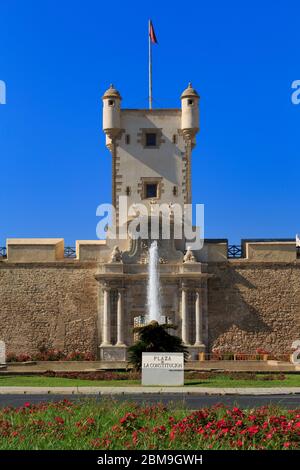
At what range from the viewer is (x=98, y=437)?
14461 mm

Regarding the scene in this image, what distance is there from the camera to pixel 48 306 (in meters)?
47.4

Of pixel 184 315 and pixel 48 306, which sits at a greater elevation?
pixel 48 306

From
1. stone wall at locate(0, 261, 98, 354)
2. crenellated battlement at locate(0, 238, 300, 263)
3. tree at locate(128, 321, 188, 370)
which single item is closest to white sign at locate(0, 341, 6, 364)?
stone wall at locate(0, 261, 98, 354)

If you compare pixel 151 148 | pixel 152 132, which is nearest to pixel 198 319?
pixel 151 148

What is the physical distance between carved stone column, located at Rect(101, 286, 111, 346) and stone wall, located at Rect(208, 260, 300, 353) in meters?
5.46

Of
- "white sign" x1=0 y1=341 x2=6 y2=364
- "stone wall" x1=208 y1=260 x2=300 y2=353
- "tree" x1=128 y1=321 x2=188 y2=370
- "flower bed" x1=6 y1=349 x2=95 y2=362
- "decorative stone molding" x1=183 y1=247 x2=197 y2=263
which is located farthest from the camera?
"stone wall" x1=208 y1=260 x2=300 y2=353

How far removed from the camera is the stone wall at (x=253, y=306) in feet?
155

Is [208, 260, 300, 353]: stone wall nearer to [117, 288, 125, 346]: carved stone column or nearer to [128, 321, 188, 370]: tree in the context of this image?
[117, 288, 125, 346]: carved stone column

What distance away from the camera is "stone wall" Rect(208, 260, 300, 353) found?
47.3m

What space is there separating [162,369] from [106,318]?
1649 cm

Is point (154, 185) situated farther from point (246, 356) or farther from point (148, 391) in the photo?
point (148, 391)
